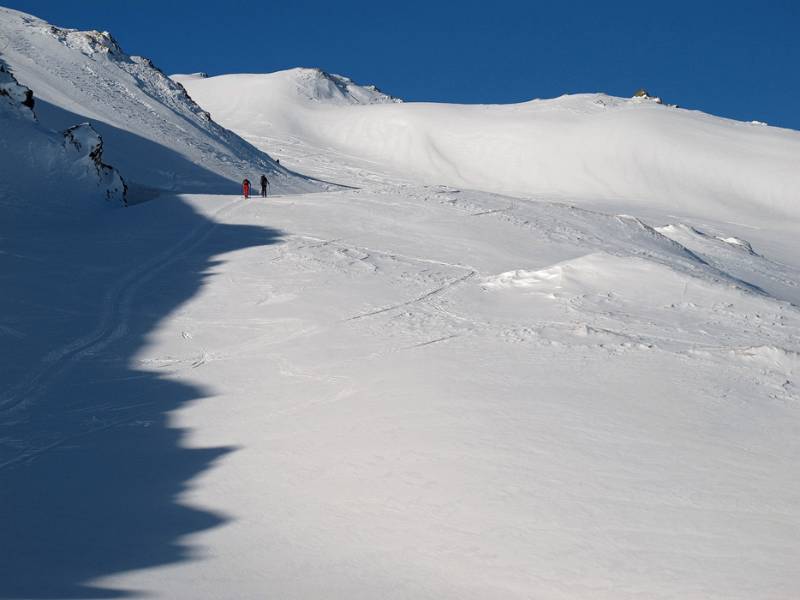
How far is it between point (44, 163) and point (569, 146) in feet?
152

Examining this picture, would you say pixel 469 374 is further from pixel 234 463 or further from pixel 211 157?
pixel 211 157

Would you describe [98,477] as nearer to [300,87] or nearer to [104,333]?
[104,333]

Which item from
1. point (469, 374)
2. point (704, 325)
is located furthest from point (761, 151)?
point (469, 374)

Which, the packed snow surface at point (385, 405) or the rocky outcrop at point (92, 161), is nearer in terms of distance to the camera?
the packed snow surface at point (385, 405)

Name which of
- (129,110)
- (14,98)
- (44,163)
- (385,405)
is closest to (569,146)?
(129,110)

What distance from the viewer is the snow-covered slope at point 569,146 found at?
56844 mm

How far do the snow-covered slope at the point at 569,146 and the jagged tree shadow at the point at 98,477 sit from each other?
43.6m

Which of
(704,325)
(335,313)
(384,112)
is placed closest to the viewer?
(704,325)

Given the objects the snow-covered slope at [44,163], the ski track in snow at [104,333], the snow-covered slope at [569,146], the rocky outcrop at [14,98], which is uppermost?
the snow-covered slope at [569,146]

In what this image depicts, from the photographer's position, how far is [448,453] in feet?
32.0

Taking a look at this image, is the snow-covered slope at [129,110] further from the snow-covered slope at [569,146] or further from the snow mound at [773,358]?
the snow mound at [773,358]

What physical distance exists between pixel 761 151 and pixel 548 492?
2334 inches

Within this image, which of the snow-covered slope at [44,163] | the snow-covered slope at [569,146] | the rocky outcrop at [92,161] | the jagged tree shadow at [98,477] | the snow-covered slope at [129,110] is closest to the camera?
the jagged tree shadow at [98,477]

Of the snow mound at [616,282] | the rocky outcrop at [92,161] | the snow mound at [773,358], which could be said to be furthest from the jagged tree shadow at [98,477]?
the rocky outcrop at [92,161]
